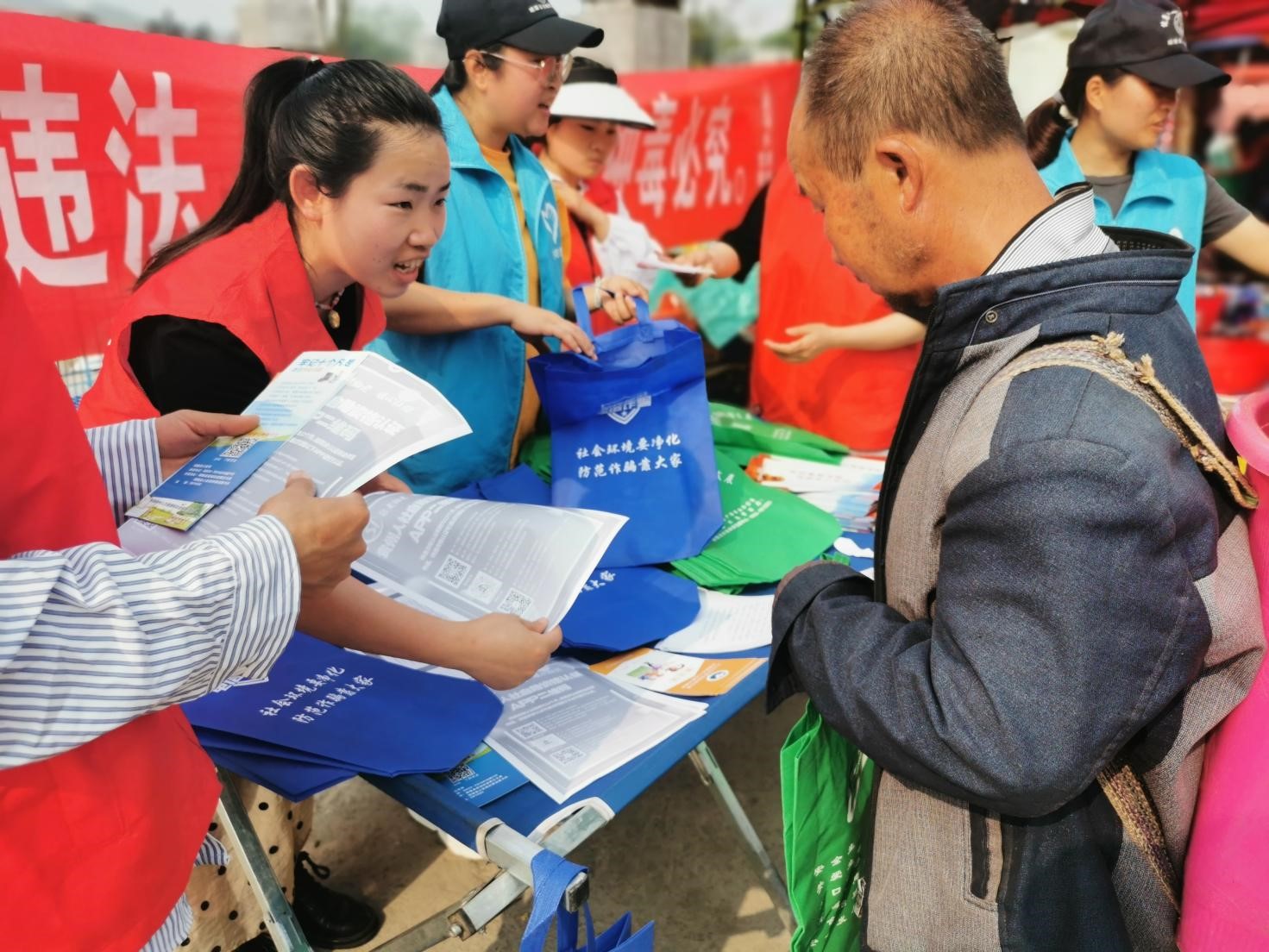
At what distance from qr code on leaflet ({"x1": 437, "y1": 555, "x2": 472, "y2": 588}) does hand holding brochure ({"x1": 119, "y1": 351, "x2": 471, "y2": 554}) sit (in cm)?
36

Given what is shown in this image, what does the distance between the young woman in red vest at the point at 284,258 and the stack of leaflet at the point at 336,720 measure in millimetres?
402

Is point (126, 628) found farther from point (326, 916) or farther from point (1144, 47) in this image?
point (1144, 47)

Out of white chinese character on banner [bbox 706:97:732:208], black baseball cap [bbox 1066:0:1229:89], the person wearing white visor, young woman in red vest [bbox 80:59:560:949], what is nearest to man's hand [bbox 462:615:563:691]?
young woman in red vest [bbox 80:59:560:949]

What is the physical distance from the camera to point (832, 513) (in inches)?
79.3

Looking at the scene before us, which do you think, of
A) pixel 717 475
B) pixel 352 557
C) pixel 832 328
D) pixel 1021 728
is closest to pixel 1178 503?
pixel 1021 728

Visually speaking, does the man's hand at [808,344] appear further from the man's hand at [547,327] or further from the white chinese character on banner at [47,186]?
the white chinese character on banner at [47,186]

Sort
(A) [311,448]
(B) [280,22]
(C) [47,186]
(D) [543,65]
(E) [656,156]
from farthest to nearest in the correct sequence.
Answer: (B) [280,22], (E) [656,156], (C) [47,186], (D) [543,65], (A) [311,448]

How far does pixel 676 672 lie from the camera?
1.46m

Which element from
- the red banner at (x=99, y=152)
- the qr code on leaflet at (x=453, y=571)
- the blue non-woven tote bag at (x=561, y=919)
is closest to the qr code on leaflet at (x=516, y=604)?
the qr code on leaflet at (x=453, y=571)

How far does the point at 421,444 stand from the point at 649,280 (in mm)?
→ 2007

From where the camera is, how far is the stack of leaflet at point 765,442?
2.37 m

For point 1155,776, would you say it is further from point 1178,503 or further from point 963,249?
point 963,249

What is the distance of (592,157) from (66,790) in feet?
8.59

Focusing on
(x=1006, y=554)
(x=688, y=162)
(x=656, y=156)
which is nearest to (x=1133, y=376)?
(x=1006, y=554)
